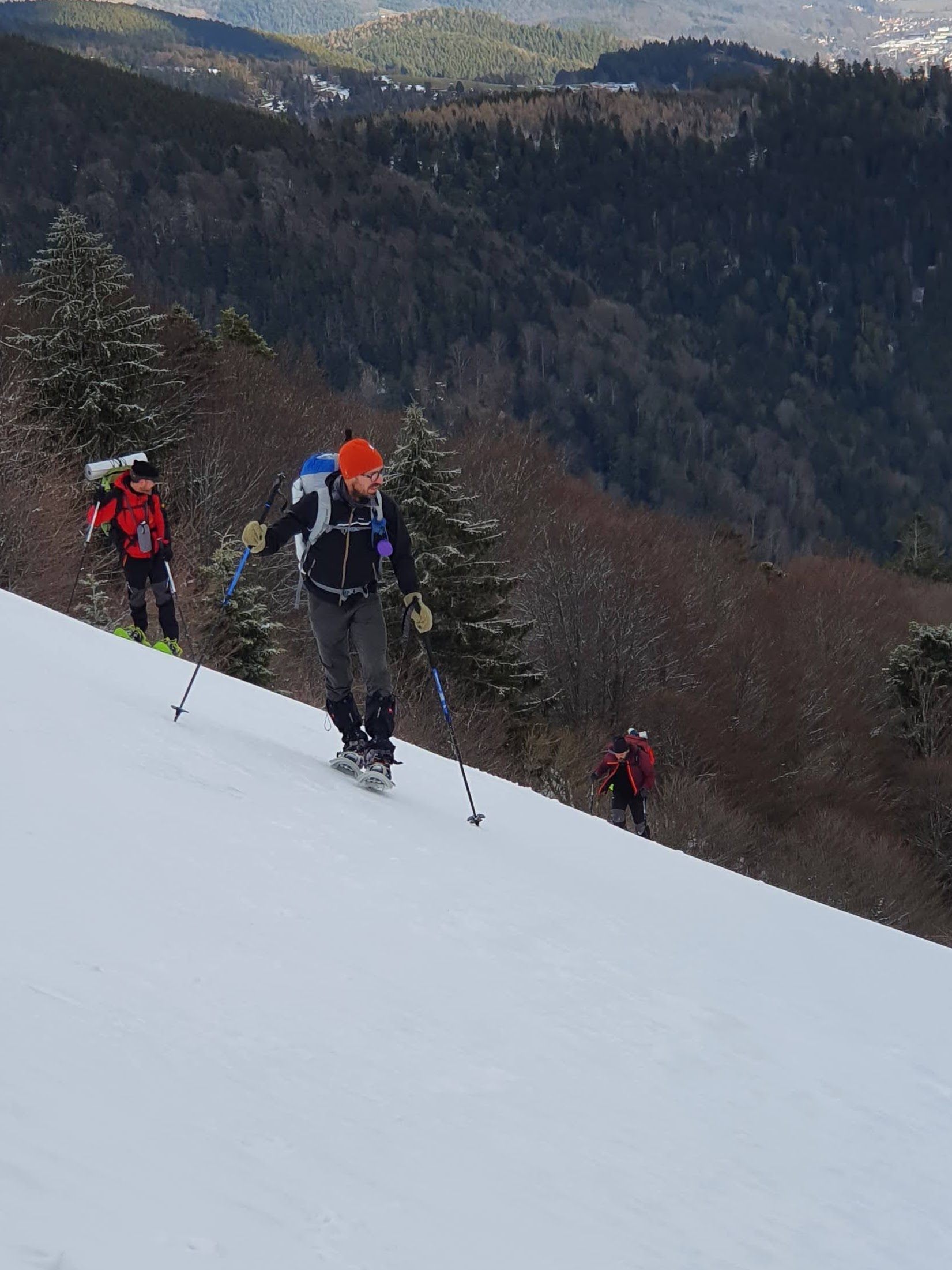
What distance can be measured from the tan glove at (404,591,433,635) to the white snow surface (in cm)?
97

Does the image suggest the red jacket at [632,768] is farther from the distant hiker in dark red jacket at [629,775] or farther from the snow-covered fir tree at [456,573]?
the snow-covered fir tree at [456,573]

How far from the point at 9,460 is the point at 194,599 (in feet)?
11.7

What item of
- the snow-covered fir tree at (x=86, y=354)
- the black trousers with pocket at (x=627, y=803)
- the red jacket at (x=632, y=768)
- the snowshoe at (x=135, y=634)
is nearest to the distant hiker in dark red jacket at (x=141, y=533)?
the snowshoe at (x=135, y=634)

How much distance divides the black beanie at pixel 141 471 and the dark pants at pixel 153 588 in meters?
0.86

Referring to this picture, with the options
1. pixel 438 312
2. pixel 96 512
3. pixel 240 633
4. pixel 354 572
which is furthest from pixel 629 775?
pixel 438 312

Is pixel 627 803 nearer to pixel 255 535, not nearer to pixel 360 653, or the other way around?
pixel 360 653

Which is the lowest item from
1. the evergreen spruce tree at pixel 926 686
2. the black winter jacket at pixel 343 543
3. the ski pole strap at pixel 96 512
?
the evergreen spruce tree at pixel 926 686

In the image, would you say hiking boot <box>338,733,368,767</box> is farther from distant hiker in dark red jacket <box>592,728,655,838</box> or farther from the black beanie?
distant hiker in dark red jacket <box>592,728,655,838</box>

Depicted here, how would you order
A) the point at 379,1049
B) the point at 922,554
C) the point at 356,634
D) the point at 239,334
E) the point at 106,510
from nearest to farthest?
the point at 379,1049 < the point at 356,634 < the point at 106,510 < the point at 239,334 < the point at 922,554

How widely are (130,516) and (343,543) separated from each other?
16.5 feet

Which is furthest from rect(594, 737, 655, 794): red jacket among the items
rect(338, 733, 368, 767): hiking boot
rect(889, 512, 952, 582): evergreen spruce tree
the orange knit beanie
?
rect(889, 512, 952, 582): evergreen spruce tree

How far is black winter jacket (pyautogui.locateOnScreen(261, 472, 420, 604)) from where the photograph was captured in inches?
297

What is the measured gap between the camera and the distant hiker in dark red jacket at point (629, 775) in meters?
17.8

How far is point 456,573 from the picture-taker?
94.1 feet
